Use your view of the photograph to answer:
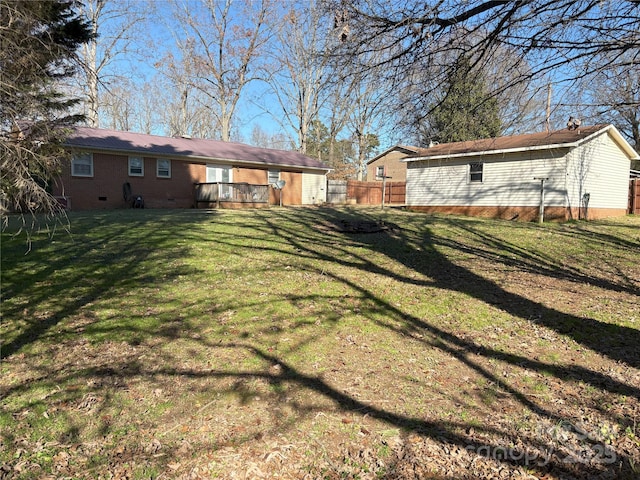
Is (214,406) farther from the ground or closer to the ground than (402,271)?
closer to the ground

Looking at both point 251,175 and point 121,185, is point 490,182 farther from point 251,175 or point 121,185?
point 121,185

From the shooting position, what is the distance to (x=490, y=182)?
1795 centimetres

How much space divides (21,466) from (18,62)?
3615 millimetres

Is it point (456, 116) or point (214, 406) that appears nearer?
point (214, 406)

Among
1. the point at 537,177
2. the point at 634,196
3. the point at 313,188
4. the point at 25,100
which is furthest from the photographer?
the point at 313,188

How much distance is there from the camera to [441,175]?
65.4 ft

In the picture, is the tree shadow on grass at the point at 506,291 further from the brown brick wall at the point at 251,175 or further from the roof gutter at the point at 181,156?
the brown brick wall at the point at 251,175

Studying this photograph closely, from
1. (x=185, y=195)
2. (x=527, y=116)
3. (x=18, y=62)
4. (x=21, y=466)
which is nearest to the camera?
(x=21, y=466)

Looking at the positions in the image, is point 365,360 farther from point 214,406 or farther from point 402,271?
point 402,271

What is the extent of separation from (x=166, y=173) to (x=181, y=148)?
1885 mm

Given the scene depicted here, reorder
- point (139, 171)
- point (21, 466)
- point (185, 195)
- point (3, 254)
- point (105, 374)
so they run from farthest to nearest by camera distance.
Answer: point (185, 195), point (139, 171), point (3, 254), point (105, 374), point (21, 466)

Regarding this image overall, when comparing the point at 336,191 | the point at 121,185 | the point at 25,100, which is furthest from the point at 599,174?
the point at 121,185

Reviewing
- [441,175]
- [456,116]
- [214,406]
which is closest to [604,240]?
[456,116]

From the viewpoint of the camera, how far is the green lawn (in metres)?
2.74
